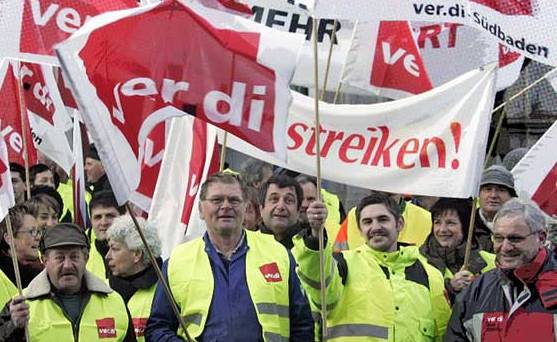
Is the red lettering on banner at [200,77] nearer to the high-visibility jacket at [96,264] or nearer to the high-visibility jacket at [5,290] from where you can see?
the high-visibility jacket at [5,290]

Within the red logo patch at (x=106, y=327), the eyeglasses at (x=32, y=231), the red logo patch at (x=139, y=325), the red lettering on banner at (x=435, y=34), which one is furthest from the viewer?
the red lettering on banner at (x=435, y=34)

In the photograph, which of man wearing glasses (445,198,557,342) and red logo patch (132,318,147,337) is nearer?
man wearing glasses (445,198,557,342)

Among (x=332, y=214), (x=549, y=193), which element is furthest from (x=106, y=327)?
(x=332, y=214)

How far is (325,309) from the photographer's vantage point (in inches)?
353

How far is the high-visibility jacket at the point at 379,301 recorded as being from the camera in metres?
9.32

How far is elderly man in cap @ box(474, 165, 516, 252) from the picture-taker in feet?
34.8

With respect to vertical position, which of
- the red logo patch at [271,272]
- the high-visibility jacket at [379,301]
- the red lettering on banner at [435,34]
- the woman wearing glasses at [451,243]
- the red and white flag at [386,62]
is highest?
the red lettering on banner at [435,34]

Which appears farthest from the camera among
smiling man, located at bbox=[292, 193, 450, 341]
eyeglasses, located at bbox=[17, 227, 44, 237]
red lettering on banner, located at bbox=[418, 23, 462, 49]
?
red lettering on banner, located at bbox=[418, 23, 462, 49]

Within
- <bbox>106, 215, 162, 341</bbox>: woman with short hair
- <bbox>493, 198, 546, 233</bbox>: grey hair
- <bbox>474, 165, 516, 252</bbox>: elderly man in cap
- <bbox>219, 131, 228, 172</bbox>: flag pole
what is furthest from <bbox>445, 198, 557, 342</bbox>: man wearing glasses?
<bbox>106, 215, 162, 341</bbox>: woman with short hair

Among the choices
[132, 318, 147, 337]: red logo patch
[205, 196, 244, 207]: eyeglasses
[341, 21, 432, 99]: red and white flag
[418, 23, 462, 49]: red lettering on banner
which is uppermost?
[418, 23, 462, 49]: red lettering on banner

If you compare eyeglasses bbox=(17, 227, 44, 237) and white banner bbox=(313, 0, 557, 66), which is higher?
white banner bbox=(313, 0, 557, 66)

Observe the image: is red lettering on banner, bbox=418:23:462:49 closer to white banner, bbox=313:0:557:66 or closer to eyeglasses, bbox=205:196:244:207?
white banner, bbox=313:0:557:66

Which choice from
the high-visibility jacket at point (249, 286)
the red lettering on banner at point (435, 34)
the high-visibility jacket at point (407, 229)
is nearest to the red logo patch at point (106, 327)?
the high-visibility jacket at point (249, 286)

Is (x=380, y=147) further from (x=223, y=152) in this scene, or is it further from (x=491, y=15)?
(x=491, y=15)
